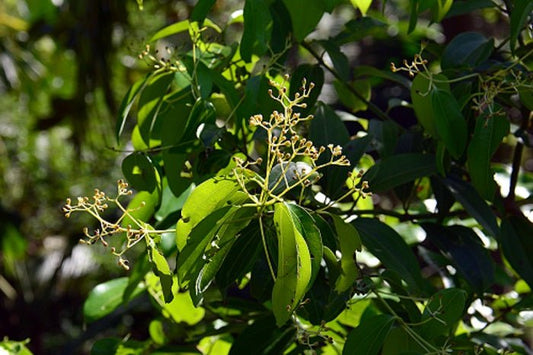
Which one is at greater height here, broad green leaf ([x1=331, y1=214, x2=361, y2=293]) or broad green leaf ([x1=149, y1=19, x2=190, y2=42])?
broad green leaf ([x1=149, y1=19, x2=190, y2=42])

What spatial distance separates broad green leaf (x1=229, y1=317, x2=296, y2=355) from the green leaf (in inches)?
5.9

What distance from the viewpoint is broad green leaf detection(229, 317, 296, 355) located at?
79 cm

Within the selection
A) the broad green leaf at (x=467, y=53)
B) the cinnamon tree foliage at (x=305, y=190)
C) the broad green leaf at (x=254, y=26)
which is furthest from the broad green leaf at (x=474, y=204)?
the broad green leaf at (x=254, y=26)

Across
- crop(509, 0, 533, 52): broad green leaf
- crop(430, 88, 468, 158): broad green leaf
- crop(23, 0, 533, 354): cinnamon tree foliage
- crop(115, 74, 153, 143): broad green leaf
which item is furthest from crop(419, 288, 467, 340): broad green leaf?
crop(115, 74, 153, 143): broad green leaf

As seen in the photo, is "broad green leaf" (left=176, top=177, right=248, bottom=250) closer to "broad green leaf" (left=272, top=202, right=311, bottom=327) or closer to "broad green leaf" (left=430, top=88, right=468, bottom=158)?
"broad green leaf" (left=272, top=202, right=311, bottom=327)

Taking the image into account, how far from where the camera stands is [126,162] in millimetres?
735

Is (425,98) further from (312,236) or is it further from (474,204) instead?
(312,236)

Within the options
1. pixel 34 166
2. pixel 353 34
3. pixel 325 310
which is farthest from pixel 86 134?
pixel 325 310

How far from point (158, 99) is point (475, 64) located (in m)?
0.33

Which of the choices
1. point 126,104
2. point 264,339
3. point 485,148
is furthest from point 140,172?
point 485,148

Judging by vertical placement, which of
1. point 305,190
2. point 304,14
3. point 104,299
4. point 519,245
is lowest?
point 104,299

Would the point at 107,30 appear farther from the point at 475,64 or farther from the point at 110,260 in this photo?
the point at 475,64

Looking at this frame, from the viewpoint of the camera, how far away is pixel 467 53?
86cm

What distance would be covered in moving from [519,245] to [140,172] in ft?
1.32
